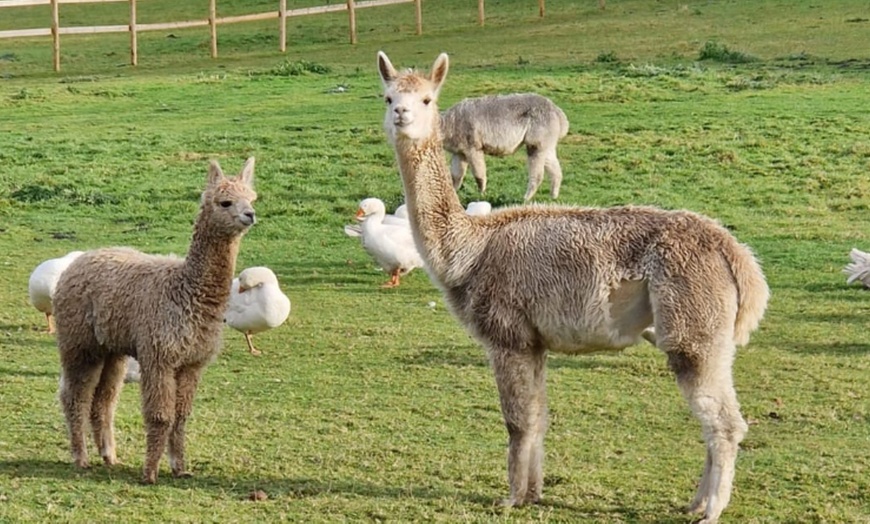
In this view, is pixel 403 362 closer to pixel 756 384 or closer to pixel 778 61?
pixel 756 384

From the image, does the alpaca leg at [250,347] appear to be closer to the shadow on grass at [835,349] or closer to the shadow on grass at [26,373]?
the shadow on grass at [26,373]

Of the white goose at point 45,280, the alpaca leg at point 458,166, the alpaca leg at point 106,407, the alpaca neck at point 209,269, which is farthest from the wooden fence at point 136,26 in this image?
the alpaca neck at point 209,269

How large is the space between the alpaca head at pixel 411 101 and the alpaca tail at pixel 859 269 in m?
6.84

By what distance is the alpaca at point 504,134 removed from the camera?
19.2 m

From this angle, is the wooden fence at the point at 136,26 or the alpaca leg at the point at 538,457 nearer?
the alpaca leg at the point at 538,457

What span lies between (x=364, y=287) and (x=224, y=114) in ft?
37.1

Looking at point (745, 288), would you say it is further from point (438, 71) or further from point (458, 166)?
point (458, 166)

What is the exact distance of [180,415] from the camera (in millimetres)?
8547

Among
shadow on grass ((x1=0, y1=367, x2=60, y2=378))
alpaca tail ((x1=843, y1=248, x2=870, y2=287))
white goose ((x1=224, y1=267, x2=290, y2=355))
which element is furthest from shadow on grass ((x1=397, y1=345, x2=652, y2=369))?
alpaca tail ((x1=843, y1=248, x2=870, y2=287))

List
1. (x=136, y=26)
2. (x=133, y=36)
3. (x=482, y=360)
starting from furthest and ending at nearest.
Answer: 1. (x=136, y=26)
2. (x=133, y=36)
3. (x=482, y=360)

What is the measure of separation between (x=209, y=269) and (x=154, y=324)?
1.43 feet

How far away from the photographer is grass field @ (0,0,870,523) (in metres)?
8.49

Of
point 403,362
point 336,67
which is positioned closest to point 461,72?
point 336,67

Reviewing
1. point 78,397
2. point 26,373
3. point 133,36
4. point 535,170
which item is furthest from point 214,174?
point 133,36
